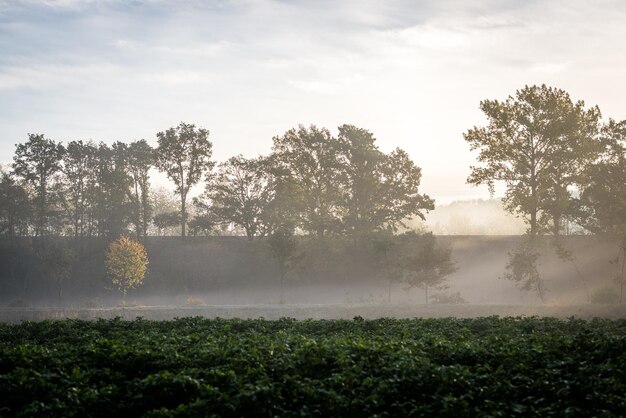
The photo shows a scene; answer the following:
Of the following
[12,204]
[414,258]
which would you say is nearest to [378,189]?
[414,258]

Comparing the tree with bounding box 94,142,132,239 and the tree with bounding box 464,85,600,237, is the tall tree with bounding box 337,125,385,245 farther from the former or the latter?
the tree with bounding box 94,142,132,239

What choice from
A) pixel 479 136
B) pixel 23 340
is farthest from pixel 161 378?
pixel 479 136

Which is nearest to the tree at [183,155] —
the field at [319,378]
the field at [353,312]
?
the field at [353,312]

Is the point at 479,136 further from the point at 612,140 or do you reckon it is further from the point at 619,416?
the point at 619,416

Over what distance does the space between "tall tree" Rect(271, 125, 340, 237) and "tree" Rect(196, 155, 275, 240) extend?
267 centimetres

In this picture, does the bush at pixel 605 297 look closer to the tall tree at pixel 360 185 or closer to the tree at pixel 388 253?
the tree at pixel 388 253

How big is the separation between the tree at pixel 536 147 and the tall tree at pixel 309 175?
17725 millimetres

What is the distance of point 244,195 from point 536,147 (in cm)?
3103

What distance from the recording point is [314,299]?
60.5 meters

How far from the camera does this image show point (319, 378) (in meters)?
13.2

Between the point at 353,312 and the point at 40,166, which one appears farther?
the point at 40,166

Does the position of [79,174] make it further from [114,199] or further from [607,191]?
[607,191]

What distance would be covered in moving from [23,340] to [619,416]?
15.6 meters

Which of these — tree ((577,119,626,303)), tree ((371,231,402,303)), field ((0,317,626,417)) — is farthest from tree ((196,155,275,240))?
field ((0,317,626,417))
